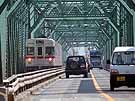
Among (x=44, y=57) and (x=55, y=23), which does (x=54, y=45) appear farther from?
(x=55, y=23)

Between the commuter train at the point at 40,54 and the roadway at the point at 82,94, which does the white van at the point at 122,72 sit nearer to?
the roadway at the point at 82,94

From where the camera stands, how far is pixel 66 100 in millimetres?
21031

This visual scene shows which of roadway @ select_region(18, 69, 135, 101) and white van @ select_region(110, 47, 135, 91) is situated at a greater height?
white van @ select_region(110, 47, 135, 91)

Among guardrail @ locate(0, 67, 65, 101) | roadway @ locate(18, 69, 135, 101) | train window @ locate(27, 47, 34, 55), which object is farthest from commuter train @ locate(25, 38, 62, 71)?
roadway @ locate(18, 69, 135, 101)

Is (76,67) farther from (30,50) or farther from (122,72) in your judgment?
(122,72)

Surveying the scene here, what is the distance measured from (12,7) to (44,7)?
78.9 feet

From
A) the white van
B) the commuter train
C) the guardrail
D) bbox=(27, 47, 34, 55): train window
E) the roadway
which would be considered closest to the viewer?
the guardrail

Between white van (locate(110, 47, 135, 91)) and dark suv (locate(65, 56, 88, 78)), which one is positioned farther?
dark suv (locate(65, 56, 88, 78))

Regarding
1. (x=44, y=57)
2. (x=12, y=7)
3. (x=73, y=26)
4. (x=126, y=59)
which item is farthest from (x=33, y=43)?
(x=73, y=26)

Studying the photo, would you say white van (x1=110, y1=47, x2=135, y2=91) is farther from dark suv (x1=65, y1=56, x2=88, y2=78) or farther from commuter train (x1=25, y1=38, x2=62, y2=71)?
commuter train (x1=25, y1=38, x2=62, y2=71)

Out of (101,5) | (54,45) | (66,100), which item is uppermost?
(101,5)

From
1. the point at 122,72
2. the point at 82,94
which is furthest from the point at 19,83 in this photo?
the point at 122,72

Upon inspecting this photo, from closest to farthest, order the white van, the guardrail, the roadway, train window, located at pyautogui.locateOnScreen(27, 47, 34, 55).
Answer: the guardrail, the roadway, the white van, train window, located at pyautogui.locateOnScreen(27, 47, 34, 55)

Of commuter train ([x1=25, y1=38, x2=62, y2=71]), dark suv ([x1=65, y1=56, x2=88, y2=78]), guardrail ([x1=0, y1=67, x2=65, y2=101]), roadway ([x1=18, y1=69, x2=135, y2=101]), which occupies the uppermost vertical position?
commuter train ([x1=25, y1=38, x2=62, y2=71])
